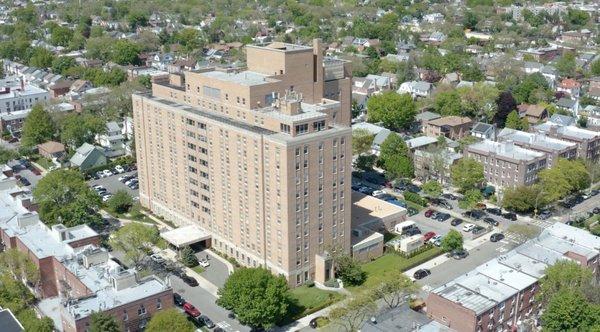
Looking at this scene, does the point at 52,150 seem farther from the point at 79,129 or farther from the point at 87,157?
the point at 87,157

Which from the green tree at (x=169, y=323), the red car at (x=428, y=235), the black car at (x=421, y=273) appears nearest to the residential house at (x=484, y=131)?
the red car at (x=428, y=235)

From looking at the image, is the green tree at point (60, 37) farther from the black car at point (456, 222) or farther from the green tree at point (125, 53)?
the black car at point (456, 222)

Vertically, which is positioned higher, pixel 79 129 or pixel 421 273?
pixel 79 129

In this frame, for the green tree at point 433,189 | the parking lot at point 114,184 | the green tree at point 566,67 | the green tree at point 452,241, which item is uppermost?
the green tree at point 566,67

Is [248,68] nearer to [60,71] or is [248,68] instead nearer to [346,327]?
[346,327]

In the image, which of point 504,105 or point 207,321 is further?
point 504,105

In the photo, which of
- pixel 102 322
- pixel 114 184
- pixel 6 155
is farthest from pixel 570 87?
pixel 102 322

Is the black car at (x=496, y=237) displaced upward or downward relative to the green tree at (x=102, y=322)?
downward
